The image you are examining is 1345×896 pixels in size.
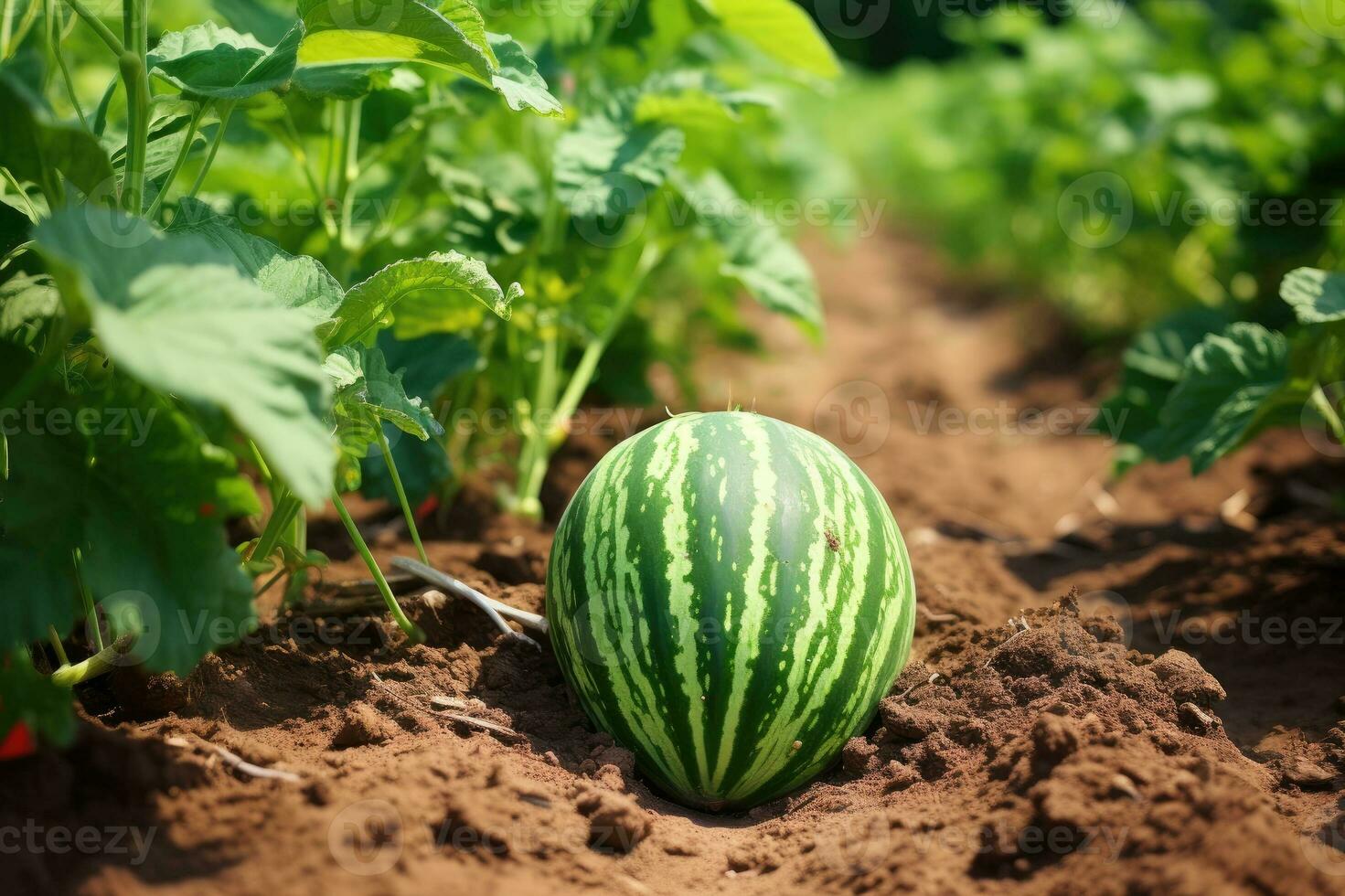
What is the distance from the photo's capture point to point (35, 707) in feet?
4.93

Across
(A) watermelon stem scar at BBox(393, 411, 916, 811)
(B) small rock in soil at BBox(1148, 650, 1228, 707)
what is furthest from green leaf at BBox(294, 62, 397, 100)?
(B) small rock in soil at BBox(1148, 650, 1228, 707)

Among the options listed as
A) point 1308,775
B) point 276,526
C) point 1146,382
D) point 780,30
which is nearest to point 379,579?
point 276,526

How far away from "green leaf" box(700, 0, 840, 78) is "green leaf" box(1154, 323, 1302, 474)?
125cm

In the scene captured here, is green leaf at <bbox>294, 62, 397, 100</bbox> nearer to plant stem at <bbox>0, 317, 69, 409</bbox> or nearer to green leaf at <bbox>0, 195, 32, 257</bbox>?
green leaf at <bbox>0, 195, 32, 257</bbox>

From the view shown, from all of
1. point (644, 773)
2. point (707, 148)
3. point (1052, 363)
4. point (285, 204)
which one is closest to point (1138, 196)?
point (1052, 363)

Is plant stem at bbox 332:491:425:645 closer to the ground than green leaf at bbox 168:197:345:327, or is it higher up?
closer to the ground

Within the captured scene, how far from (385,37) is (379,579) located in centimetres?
94

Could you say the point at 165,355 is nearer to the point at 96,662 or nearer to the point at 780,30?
the point at 96,662

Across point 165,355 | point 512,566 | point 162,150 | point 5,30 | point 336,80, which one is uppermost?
point 5,30

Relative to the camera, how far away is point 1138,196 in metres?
5.39

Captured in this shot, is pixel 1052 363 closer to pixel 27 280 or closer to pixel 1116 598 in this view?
pixel 1116 598

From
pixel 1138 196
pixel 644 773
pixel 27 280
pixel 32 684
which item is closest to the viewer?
pixel 32 684

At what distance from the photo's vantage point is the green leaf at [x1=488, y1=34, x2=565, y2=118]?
1.93 metres

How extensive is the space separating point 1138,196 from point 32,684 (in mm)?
5166
